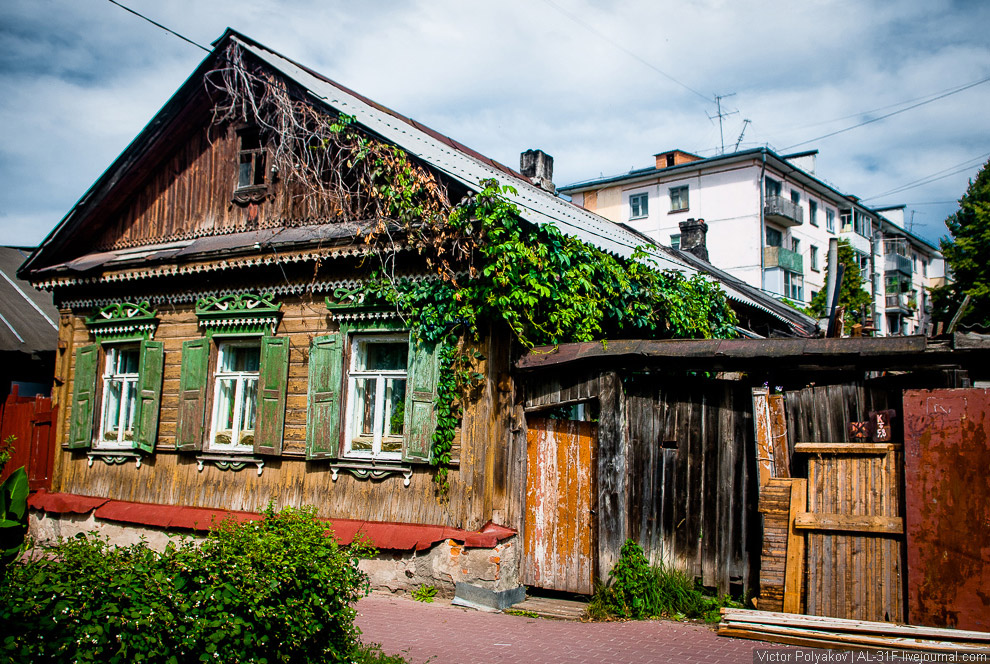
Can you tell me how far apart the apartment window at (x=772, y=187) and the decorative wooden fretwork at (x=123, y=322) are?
102 ft

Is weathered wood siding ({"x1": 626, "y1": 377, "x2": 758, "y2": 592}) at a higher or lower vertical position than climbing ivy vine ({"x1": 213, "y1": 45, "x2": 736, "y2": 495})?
lower

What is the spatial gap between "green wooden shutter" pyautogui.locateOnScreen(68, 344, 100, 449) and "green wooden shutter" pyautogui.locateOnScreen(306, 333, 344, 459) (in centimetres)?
430

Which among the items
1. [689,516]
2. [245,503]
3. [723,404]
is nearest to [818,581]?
[689,516]

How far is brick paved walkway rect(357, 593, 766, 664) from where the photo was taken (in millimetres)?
5590

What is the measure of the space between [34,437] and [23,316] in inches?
187

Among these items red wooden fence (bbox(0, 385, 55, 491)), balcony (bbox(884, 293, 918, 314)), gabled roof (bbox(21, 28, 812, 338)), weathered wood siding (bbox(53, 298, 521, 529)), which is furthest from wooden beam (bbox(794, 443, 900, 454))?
balcony (bbox(884, 293, 918, 314))

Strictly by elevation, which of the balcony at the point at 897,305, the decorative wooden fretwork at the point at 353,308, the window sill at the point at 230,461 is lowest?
the window sill at the point at 230,461

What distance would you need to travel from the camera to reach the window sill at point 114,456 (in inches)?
409

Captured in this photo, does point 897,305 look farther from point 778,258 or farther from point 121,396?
point 121,396

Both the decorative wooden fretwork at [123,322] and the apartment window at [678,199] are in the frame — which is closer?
the decorative wooden fretwork at [123,322]

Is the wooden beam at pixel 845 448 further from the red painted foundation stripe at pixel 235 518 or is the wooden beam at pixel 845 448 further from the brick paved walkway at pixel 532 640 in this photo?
the red painted foundation stripe at pixel 235 518

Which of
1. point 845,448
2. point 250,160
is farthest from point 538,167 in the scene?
point 845,448

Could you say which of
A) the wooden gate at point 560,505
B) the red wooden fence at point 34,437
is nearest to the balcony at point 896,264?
the wooden gate at point 560,505

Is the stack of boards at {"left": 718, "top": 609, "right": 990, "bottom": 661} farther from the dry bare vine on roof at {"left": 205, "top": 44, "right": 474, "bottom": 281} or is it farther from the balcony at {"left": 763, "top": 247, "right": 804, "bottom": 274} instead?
the balcony at {"left": 763, "top": 247, "right": 804, "bottom": 274}
